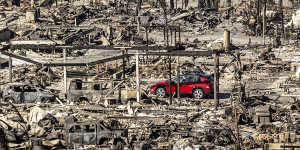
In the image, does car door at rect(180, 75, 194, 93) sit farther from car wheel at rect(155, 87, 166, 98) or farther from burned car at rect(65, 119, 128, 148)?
burned car at rect(65, 119, 128, 148)

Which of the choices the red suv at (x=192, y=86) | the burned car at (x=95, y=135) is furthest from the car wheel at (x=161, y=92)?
the burned car at (x=95, y=135)

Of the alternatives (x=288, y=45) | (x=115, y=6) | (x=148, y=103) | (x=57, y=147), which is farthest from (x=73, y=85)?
(x=115, y=6)

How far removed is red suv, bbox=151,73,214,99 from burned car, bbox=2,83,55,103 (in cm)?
551

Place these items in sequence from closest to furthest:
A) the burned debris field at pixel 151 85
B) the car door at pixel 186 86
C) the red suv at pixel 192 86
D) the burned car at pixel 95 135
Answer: the burned car at pixel 95 135, the burned debris field at pixel 151 85, the red suv at pixel 192 86, the car door at pixel 186 86

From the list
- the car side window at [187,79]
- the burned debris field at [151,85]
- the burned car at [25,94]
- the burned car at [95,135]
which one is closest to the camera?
the burned car at [95,135]

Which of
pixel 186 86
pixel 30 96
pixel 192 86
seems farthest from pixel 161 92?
pixel 30 96

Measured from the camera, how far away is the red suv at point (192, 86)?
38.5 m

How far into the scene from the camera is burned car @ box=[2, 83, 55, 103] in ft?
122

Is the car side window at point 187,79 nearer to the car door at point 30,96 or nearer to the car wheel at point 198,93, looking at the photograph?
the car wheel at point 198,93

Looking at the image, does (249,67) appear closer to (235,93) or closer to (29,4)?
(235,93)

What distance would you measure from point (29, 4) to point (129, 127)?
4802 centimetres

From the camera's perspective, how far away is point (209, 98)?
127 feet

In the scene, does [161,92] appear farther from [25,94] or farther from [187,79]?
[25,94]

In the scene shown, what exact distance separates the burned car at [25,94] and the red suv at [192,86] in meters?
5.51
